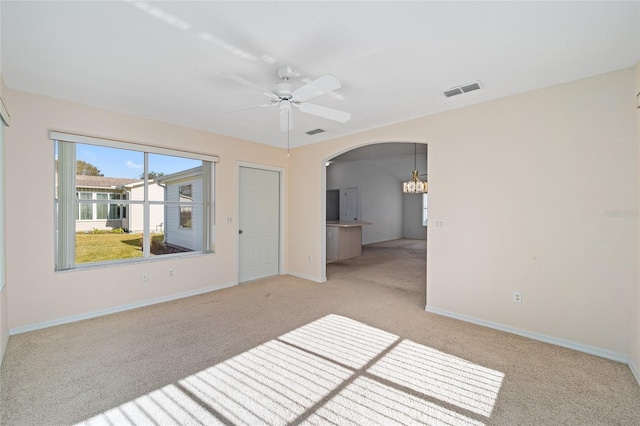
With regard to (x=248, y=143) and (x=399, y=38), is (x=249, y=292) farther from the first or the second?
(x=399, y=38)

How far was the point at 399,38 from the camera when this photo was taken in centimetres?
192

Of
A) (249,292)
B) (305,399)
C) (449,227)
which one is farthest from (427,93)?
(249,292)

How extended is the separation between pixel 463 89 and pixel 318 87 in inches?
64.3

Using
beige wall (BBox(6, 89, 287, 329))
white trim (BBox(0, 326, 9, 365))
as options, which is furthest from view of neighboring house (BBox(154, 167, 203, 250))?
white trim (BBox(0, 326, 9, 365))

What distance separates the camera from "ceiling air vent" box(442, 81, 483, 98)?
8.66 feet

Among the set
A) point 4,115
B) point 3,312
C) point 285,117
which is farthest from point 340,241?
point 4,115

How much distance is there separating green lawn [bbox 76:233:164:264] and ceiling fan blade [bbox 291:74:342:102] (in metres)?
2.95

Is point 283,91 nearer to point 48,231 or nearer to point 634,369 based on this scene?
point 48,231

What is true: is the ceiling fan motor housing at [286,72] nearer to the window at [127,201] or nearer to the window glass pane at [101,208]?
the window at [127,201]

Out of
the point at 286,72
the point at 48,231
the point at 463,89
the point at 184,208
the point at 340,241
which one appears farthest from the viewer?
the point at 340,241

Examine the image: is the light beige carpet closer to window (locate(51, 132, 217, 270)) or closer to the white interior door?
window (locate(51, 132, 217, 270))

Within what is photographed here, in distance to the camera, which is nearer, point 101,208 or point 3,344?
point 3,344

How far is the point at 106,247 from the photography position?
11.2ft

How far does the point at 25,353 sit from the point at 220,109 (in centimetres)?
294
